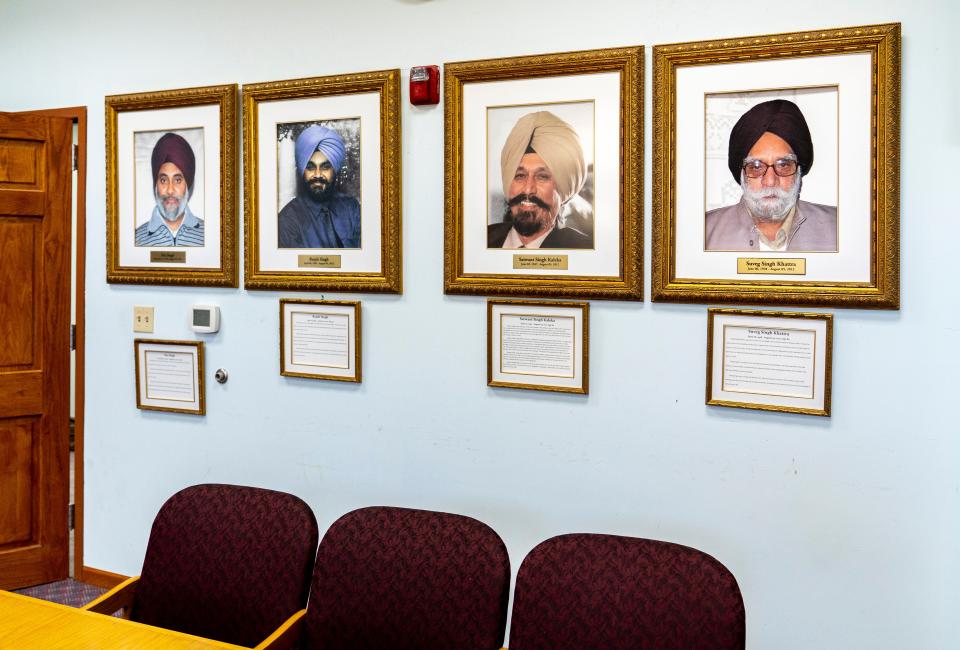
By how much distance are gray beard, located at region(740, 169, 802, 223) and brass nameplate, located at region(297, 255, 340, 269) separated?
1444 millimetres

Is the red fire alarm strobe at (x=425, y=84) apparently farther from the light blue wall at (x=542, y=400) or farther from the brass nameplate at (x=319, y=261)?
the brass nameplate at (x=319, y=261)

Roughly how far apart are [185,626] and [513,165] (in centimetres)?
171

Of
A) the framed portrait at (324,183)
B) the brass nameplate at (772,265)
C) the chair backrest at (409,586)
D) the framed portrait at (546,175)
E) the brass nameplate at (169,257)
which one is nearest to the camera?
the chair backrest at (409,586)

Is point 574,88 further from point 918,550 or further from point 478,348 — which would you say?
point 918,550

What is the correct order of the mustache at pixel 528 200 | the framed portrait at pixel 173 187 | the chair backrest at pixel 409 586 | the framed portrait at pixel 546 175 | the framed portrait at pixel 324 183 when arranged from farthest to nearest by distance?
the framed portrait at pixel 173 187, the framed portrait at pixel 324 183, the mustache at pixel 528 200, the framed portrait at pixel 546 175, the chair backrest at pixel 409 586

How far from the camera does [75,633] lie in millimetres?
1686

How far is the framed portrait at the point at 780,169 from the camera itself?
2.18 metres

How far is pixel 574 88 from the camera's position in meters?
2.51

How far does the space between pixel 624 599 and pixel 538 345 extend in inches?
41.5

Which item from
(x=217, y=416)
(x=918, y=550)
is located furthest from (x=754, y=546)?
(x=217, y=416)

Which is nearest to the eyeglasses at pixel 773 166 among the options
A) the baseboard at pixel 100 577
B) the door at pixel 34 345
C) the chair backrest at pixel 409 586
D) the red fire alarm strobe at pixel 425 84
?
the red fire alarm strobe at pixel 425 84

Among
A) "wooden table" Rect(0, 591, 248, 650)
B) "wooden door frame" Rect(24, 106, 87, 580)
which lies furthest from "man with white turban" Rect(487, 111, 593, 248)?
"wooden door frame" Rect(24, 106, 87, 580)

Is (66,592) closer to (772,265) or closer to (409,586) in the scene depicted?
(409,586)

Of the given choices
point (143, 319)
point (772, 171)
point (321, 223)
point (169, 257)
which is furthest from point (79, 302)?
point (772, 171)
